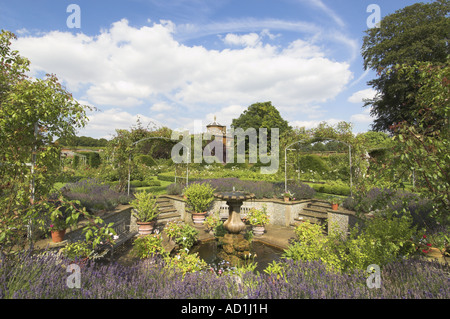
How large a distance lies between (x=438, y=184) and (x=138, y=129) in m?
9.57

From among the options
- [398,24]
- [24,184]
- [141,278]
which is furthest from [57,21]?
[398,24]

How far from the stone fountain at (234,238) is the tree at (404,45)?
58.1ft

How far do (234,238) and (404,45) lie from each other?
963 inches

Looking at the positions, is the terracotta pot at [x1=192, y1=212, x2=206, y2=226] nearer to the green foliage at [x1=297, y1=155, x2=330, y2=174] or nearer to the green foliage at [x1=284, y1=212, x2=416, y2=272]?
the green foliage at [x1=284, y1=212, x2=416, y2=272]

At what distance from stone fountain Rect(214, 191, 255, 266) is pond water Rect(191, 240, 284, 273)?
0.27 metres

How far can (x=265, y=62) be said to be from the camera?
934 centimetres

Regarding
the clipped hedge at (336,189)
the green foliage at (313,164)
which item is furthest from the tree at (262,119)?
the clipped hedge at (336,189)

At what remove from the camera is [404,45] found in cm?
2059

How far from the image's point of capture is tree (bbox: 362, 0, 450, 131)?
750 inches

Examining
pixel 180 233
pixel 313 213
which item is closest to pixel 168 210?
pixel 180 233

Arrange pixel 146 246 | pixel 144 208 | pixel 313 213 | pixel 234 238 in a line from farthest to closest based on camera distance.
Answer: pixel 313 213 < pixel 144 208 < pixel 234 238 < pixel 146 246

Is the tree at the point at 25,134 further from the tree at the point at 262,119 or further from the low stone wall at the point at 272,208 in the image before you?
the tree at the point at 262,119

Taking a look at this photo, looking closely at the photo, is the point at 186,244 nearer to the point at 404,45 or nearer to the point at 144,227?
the point at 144,227
